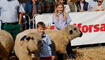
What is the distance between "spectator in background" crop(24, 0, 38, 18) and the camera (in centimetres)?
909

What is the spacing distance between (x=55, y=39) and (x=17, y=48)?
1.37 meters

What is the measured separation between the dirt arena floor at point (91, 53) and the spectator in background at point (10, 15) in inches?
86.9

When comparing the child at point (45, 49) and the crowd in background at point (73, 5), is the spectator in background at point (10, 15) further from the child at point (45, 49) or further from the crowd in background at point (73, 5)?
the child at point (45, 49)

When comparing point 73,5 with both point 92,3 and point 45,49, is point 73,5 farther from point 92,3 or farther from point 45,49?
point 45,49

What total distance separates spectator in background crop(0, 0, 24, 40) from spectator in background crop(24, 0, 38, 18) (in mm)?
760

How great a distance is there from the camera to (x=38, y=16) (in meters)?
9.30

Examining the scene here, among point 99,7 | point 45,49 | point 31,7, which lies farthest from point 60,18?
point 99,7

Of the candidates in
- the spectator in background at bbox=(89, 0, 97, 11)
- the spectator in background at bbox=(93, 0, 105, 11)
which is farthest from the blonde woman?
the spectator in background at bbox=(89, 0, 97, 11)

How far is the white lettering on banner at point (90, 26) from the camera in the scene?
9.82 metres

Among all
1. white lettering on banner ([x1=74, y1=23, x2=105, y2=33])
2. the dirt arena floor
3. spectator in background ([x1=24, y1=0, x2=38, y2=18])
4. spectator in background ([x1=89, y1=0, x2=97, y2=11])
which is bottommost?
the dirt arena floor

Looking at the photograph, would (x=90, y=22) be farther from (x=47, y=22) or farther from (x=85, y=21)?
(x=47, y=22)

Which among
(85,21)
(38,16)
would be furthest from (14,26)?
(85,21)

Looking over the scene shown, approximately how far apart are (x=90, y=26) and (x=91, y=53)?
1.46 metres

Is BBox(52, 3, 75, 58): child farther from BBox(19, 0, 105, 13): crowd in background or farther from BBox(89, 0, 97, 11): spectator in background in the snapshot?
BBox(89, 0, 97, 11): spectator in background
